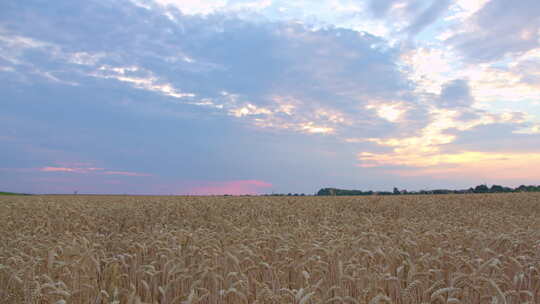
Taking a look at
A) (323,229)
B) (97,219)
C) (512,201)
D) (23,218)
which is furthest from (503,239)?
(512,201)

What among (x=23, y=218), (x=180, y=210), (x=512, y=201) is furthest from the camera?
(x=512, y=201)

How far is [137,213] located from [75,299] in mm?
9083

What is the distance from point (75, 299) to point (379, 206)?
48.5 feet

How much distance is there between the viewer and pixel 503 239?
742 cm

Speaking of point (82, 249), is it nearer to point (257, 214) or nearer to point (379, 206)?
point (257, 214)

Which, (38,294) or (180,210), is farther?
(180,210)

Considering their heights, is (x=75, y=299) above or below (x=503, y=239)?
below

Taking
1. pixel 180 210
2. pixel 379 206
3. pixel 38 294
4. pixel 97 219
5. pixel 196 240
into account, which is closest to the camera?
pixel 38 294

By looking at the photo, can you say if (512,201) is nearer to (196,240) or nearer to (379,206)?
(379,206)

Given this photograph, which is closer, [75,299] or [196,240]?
[75,299]

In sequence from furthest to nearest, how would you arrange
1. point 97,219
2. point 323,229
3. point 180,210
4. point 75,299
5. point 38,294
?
point 180,210, point 97,219, point 323,229, point 75,299, point 38,294

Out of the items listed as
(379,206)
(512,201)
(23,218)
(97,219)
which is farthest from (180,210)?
(512,201)

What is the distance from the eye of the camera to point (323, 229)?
922 centimetres

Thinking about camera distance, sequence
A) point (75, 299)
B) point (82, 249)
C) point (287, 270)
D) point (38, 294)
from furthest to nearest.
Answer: point (82, 249), point (287, 270), point (75, 299), point (38, 294)
